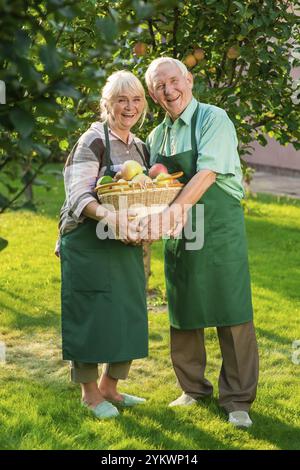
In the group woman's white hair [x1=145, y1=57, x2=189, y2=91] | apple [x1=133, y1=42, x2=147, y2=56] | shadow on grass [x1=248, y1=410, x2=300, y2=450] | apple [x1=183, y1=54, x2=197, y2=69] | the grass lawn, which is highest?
apple [x1=133, y1=42, x2=147, y2=56]

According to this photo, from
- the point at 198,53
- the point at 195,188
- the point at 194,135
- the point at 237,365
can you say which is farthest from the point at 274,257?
the point at 195,188

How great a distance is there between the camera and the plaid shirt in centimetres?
354

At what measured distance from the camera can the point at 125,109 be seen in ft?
11.7

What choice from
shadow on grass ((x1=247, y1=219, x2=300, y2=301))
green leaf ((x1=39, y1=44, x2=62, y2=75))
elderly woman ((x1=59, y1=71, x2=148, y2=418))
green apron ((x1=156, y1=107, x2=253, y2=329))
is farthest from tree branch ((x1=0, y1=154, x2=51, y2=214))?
shadow on grass ((x1=247, y1=219, x2=300, y2=301))

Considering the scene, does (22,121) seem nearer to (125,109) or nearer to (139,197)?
(139,197)

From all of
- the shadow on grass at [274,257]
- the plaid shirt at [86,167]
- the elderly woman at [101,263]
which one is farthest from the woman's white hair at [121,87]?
the shadow on grass at [274,257]

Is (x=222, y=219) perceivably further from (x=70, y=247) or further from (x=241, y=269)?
(x=70, y=247)

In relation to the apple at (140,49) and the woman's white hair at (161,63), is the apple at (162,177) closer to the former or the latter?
the woman's white hair at (161,63)

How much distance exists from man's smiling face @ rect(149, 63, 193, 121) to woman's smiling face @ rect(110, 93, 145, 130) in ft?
0.29

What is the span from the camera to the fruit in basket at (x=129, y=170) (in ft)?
11.0

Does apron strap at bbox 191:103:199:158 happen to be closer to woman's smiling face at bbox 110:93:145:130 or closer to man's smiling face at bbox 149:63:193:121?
man's smiling face at bbox 149:63:193:121

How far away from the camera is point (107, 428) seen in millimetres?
3691

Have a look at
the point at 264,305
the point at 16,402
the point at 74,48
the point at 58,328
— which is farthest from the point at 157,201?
the point at 264,305

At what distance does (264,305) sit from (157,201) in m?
2.96
